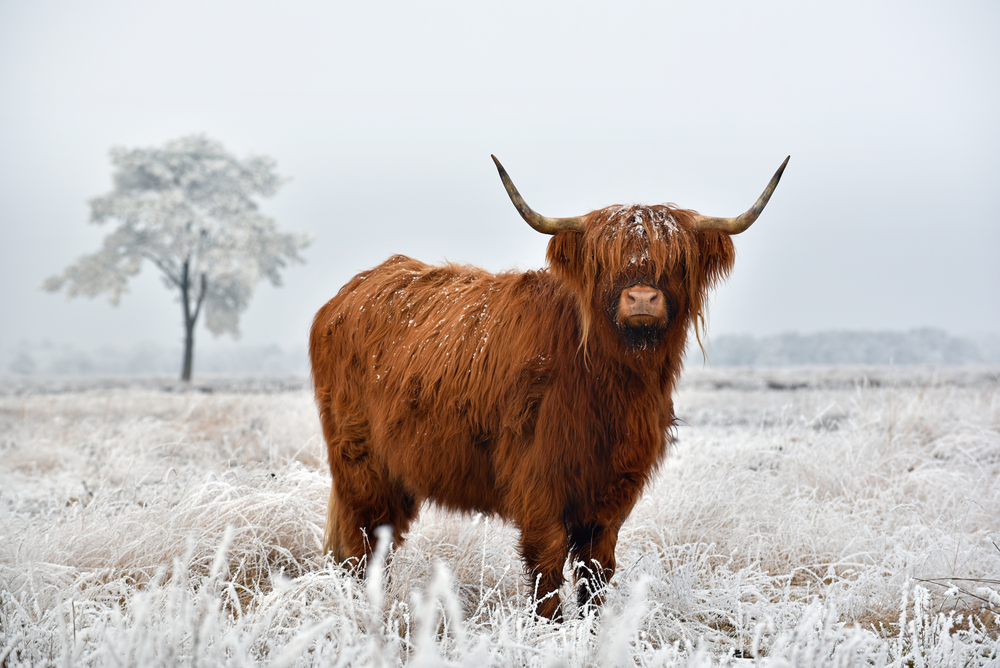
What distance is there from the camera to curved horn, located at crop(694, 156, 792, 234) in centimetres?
304

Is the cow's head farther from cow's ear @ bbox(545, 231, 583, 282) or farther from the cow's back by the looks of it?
the cow's back

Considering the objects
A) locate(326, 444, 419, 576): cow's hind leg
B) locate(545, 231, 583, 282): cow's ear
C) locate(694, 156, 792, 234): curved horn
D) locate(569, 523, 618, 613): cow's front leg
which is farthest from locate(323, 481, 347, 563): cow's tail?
locate(694, 156, 792, 234): curved horn

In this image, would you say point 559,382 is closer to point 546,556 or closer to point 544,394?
point 544,394

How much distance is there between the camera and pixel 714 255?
10.3 ft

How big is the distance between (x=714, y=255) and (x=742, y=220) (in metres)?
0.21

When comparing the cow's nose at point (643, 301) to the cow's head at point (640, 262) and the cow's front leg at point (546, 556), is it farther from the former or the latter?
the cow's front leg at point (546, 556)

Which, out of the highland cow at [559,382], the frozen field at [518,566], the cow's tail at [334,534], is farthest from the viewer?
the cow's tail at [334,534]

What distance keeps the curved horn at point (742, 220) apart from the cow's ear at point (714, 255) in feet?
0.13

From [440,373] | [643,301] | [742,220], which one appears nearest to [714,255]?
[742,220]

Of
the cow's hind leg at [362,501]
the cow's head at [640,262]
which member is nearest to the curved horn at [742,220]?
the cow's head at [640,262]

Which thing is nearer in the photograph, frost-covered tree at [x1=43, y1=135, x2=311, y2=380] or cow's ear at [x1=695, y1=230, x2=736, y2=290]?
cow's ear at [x1=695, y1=230, x2=736, y2=290]

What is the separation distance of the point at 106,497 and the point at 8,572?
1150mm

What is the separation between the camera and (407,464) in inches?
137

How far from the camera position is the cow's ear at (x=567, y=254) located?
3.12m
